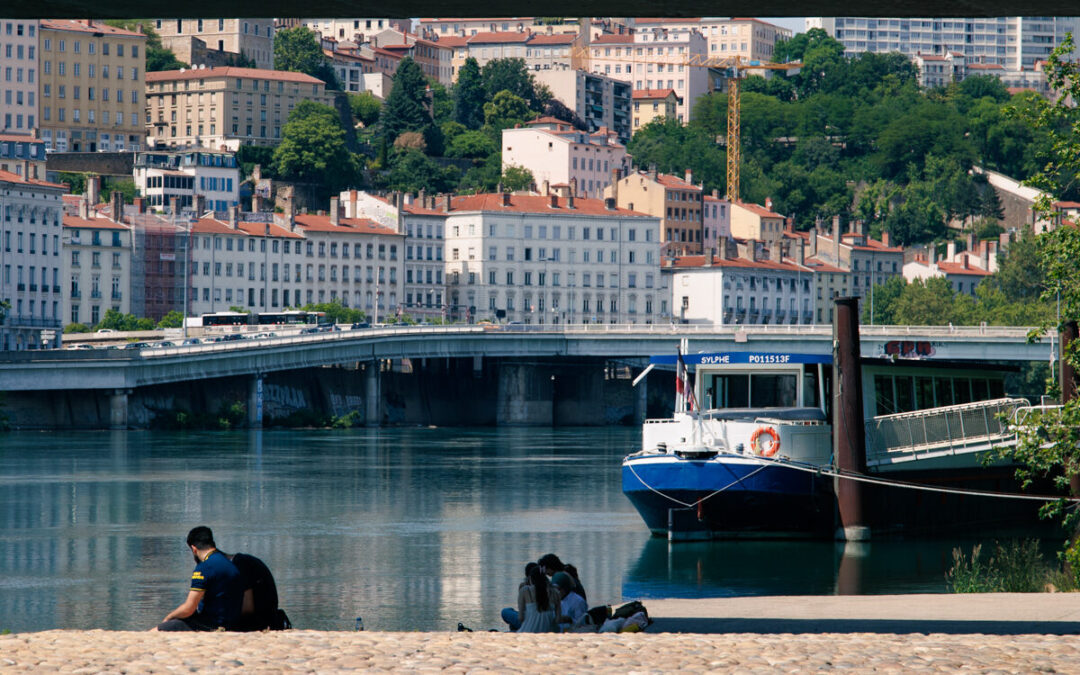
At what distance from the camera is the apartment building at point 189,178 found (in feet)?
447

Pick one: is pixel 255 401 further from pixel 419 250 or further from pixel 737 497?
pixel 737 497

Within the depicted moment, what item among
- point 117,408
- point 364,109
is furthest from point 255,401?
point 364,109

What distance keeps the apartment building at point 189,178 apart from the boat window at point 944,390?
10051 centimetres

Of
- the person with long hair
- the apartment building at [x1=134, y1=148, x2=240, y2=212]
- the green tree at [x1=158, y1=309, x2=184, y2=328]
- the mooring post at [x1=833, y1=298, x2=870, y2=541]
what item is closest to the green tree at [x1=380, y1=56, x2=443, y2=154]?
the apartment building at [x1=134, y1=148, x2=240, y2=212]

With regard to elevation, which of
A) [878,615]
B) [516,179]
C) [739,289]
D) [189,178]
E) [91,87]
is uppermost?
[91,87]

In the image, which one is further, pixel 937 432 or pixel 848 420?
pixel 937 432

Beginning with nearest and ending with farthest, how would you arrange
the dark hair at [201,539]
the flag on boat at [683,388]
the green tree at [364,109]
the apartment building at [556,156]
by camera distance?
the dark hair at [201,539], the flag on boat at [683,388], the apartment building at [556,156], the green tree at [364,109]

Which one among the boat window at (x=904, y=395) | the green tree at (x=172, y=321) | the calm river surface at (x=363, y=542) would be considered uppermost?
the green tree at (x=172, y=321)

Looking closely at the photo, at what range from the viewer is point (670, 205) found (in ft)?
495

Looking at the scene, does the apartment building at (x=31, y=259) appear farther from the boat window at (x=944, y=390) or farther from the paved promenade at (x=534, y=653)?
the paved promenade at (x=534, y=653)

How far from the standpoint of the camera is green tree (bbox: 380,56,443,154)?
171125 mm

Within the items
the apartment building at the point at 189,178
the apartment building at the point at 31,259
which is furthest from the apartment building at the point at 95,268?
the apartment building at the point at 189,178

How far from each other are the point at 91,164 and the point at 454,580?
117 metres

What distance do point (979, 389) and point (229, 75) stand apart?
129 metres
